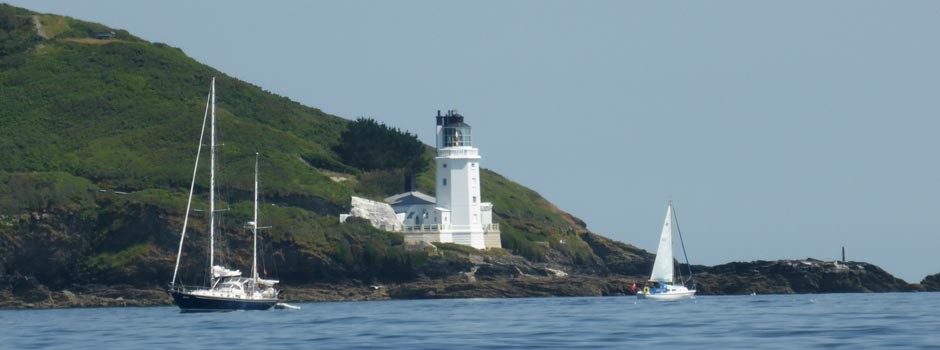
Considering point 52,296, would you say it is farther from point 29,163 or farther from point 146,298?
point 29,163

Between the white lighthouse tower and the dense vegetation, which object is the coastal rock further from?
the dense vegetation

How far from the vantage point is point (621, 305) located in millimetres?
84938

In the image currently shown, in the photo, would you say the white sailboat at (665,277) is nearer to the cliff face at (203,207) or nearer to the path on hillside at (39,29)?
the cliff face at (203,207)

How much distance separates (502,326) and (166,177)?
52.2m

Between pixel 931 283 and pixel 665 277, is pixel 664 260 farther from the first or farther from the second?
pixel 931 283

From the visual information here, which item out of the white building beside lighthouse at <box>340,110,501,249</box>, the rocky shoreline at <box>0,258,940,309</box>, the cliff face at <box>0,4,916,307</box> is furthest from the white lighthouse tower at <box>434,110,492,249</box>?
the rocky shoreline at <box>0,258,940,309</box>

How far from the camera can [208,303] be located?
264ft

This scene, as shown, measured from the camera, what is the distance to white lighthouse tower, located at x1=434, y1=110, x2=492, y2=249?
356 feet

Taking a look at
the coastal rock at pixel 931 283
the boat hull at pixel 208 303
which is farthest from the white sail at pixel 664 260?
the boat hull at pixel 208 303

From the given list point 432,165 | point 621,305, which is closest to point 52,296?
point 621,305

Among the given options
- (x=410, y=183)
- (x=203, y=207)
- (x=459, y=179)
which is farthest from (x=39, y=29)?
(x=459, y=179)

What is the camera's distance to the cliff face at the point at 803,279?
107 metres

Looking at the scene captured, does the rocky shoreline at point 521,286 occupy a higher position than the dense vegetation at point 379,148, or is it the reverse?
the dense vegetation at point 379,148

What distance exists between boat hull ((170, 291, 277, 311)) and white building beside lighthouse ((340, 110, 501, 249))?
25838 millimetres
